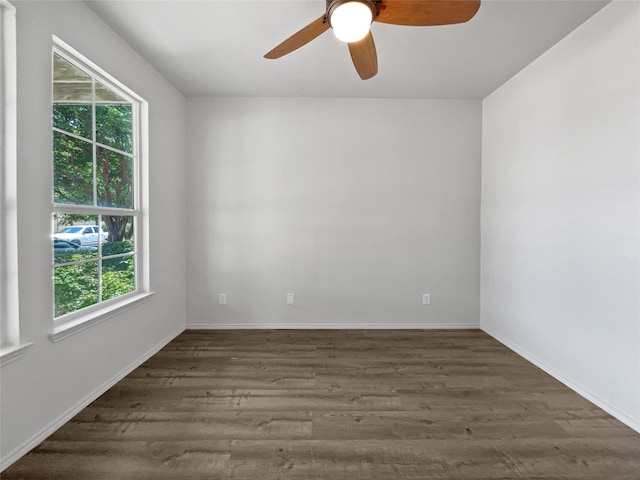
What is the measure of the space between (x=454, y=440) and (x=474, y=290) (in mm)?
2222

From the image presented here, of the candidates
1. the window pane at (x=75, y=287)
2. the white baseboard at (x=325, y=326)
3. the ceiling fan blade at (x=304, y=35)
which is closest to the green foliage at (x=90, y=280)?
the window pane at (x=75, y=287)

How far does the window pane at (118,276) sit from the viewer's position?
2389 mm

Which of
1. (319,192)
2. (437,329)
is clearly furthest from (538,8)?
(437,329)

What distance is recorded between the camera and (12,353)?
1.54 meters

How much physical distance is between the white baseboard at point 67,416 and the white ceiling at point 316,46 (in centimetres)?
253

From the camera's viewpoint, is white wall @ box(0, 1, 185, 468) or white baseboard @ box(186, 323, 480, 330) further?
white baseboard @ box(186, 323, 480, 330)

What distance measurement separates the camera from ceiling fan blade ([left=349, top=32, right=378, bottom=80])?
174cm

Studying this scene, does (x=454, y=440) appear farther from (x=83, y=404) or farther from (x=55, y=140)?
(x=55, y=140)

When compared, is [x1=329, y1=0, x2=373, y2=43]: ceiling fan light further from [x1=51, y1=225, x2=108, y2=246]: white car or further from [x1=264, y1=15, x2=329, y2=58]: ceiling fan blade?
[x1=51, y1=225, x2=108, y2=246]: white car

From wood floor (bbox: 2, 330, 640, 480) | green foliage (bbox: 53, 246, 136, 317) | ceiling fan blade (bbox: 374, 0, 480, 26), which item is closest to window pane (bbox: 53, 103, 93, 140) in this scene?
green foliage (bbox: 53, 246, 136, 317)

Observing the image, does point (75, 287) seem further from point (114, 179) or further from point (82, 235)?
point (114, 179)

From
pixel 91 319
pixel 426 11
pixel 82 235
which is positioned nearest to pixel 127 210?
pixel 82 235

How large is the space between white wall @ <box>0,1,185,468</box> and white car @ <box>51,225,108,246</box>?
0.62 ft

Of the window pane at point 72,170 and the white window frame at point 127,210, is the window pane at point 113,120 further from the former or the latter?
the window pane at point 72,170
